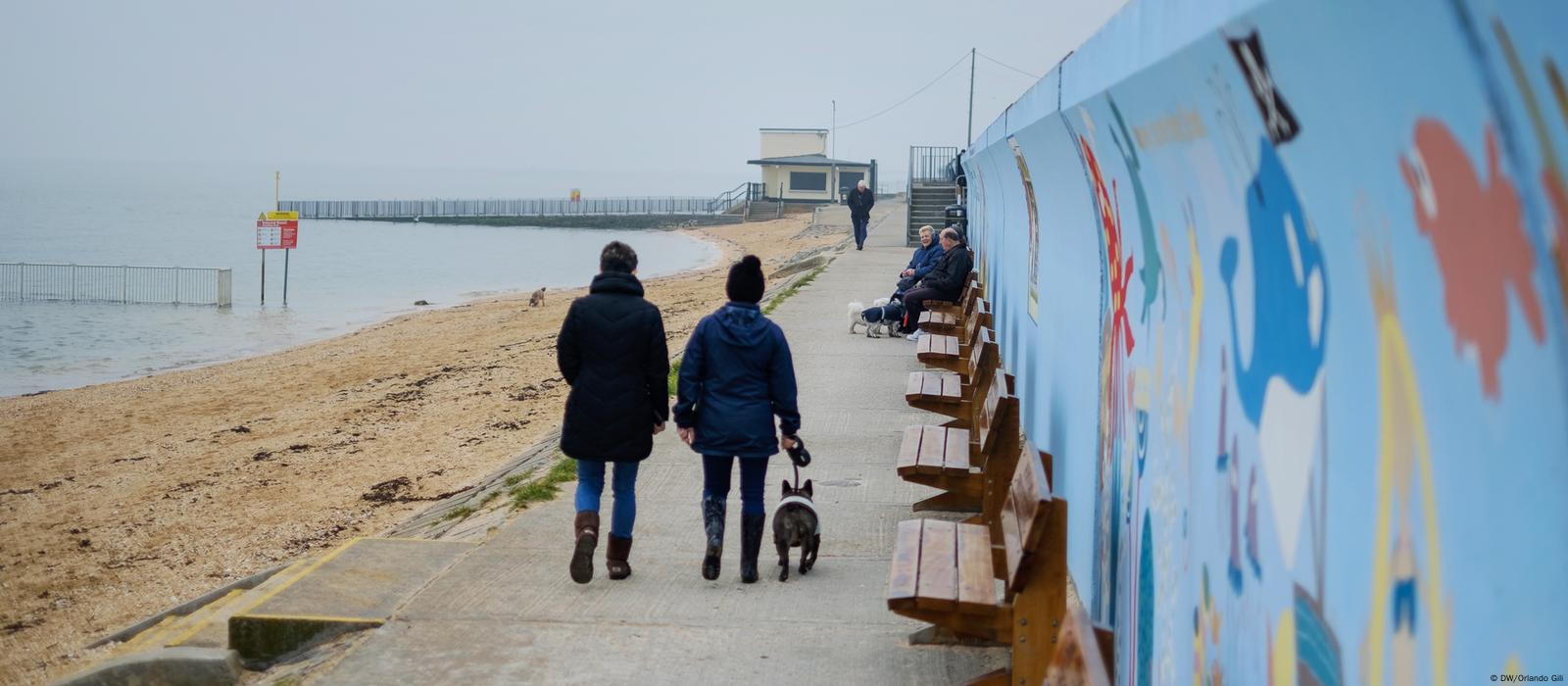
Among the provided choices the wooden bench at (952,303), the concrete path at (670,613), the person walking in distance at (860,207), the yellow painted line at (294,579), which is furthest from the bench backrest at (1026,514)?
the person walking in distance at (860,207)

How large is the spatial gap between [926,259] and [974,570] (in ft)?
36.3

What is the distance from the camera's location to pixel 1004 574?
5.42m

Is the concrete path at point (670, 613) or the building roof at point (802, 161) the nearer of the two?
the concrete path at point (670, 613)

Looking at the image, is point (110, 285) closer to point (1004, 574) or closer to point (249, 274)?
point (249, 274)

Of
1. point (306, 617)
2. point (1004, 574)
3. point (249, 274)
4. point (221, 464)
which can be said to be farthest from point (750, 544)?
point (249, 274)

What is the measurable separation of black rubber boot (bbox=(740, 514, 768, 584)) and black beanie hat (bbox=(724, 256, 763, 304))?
1.00m

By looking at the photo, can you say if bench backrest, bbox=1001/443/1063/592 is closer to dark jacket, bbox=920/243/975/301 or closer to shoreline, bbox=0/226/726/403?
dark jacket, bbox=920/243/975/301

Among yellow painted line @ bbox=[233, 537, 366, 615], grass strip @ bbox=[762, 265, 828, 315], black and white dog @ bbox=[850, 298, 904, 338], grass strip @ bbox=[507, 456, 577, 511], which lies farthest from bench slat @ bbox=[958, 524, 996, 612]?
grass strip @ bbox=[762, 265, 828, 315]

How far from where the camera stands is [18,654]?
27.6 feet

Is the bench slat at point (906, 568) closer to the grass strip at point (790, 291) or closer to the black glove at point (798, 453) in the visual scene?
the black glove at point (798, 453)

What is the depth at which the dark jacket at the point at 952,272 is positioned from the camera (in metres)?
14.2

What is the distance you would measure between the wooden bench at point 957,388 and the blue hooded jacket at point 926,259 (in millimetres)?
5979

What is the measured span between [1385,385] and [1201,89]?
92 cm

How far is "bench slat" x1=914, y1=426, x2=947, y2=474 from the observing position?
6.71 metres
